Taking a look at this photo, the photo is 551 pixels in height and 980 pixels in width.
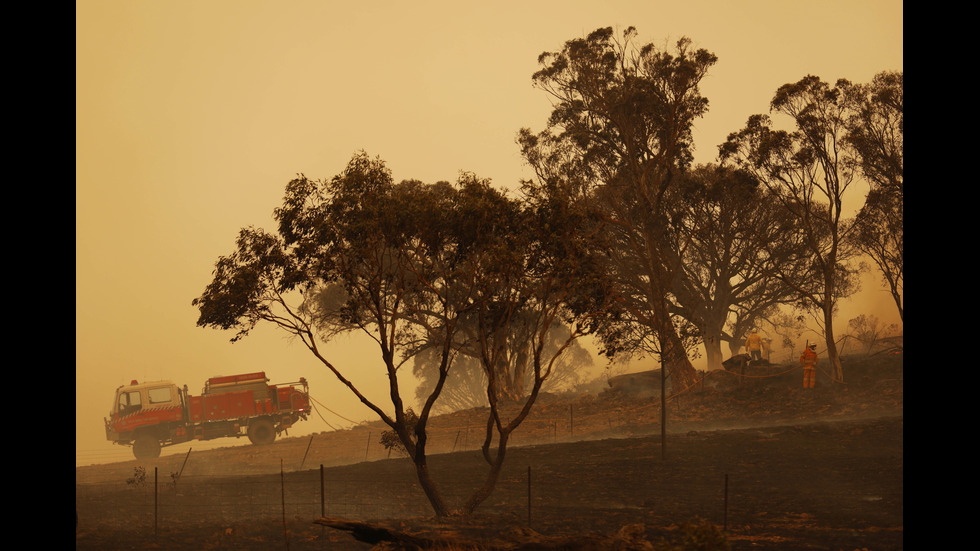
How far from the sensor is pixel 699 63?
3928cm

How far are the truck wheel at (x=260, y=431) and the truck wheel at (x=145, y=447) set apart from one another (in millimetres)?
4487

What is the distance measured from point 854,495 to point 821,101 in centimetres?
2243

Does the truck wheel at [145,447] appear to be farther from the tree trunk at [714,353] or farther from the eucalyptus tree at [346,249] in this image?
the tree trunk at [714,353]

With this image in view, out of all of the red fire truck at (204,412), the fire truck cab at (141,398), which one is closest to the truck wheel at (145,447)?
the red fire truck at (204,412)

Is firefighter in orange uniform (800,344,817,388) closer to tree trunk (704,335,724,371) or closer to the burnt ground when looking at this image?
the burnt ground

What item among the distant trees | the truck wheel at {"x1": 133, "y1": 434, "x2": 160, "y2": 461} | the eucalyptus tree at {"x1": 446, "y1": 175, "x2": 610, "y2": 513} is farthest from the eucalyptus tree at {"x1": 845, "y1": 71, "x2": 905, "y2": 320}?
the truck wheel at {"x1": 133, "y1": 434, "x2": 160, "y2": 461}

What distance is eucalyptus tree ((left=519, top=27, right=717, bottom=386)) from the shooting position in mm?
39688

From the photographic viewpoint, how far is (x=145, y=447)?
135 feet

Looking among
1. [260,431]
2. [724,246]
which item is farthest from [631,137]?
[260,431]

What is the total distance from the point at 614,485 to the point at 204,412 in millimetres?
24177

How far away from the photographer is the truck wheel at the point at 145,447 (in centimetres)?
4084

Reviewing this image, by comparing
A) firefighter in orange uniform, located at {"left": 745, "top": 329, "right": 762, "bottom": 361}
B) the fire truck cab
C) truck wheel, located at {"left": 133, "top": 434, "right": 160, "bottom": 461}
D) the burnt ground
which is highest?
firefighter in orange uniform, located at {"left": 745, "top": 329, "right": 762, "bottom": 361}

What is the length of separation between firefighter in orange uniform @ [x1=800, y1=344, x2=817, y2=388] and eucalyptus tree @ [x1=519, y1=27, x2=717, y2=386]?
18.1ft
